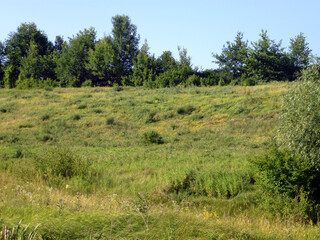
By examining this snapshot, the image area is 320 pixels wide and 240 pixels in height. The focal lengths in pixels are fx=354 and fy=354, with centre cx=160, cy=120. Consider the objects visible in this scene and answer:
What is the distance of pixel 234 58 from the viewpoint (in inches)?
2301

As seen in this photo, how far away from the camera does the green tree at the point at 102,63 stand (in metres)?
61.2

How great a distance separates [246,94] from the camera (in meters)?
33.3

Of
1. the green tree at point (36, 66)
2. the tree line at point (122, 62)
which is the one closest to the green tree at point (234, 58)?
the tree line at point (122, 62)

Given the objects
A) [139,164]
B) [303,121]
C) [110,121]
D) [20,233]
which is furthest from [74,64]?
[20,233]

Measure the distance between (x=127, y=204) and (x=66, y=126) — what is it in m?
23.7

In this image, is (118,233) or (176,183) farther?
(176,183)

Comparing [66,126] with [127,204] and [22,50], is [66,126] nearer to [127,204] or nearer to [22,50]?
[127,204]

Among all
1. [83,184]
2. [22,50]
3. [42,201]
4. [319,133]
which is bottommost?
[83,184]

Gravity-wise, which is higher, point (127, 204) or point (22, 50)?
point (22, 50)

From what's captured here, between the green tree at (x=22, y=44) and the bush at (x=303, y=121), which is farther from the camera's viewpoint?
the green tree at (x=22, y=44)

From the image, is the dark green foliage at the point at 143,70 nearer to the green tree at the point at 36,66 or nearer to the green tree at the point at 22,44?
the green tree at the point at 36,66

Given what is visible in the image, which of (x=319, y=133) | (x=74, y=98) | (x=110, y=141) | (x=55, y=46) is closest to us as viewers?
(x=319, y=133)

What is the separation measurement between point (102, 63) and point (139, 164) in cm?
4787

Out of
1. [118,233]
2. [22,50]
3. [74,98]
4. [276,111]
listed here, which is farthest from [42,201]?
[22,50]
